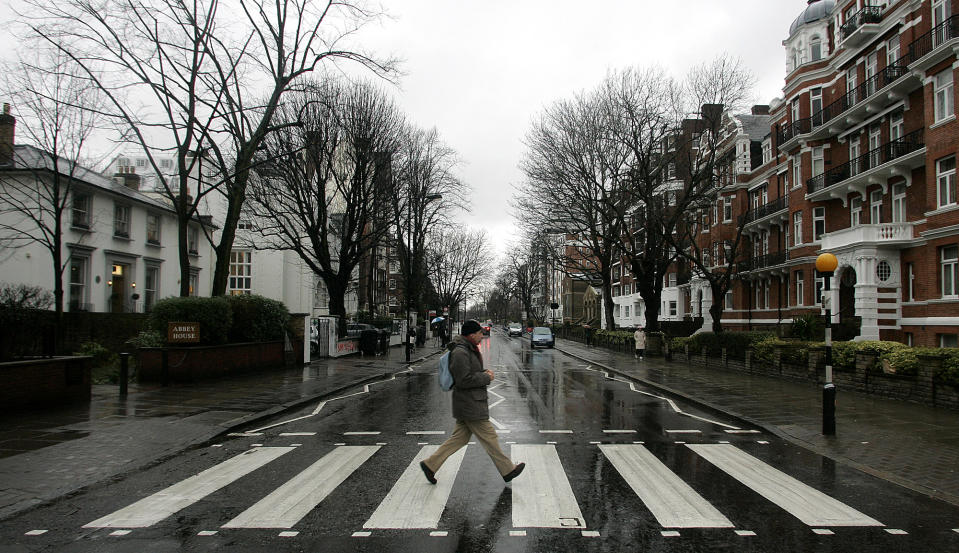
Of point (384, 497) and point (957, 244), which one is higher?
point (957, 244)

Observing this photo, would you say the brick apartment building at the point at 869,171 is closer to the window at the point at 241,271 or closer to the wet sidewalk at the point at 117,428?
the wet sidewalk at the point at 117,428

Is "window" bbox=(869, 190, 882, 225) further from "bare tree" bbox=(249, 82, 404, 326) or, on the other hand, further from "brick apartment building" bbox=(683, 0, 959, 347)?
"bare tree" bbox=(249, 82, 404, 326)

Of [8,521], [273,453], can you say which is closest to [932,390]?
[273,453]

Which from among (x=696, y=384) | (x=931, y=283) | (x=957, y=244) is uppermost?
(x=957, y=244)

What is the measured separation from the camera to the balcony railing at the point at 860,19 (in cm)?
2478

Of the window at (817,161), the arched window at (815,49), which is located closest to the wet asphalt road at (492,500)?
the window at (817,161)

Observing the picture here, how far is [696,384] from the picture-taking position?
1669cm

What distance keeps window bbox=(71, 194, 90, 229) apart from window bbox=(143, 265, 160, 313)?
5.33 m

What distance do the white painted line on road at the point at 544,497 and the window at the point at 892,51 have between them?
25691mm

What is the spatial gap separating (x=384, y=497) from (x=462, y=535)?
134 cm

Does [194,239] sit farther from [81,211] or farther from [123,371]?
[123,371]

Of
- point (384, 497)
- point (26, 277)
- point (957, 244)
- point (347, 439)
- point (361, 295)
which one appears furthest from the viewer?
point (361, 295)

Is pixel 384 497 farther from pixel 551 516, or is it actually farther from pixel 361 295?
pixel 361 295

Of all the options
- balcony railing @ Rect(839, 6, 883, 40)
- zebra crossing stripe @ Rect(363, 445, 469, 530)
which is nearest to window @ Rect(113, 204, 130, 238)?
zebra crossing stripe @ Rect(363, 445, 469, 530)
